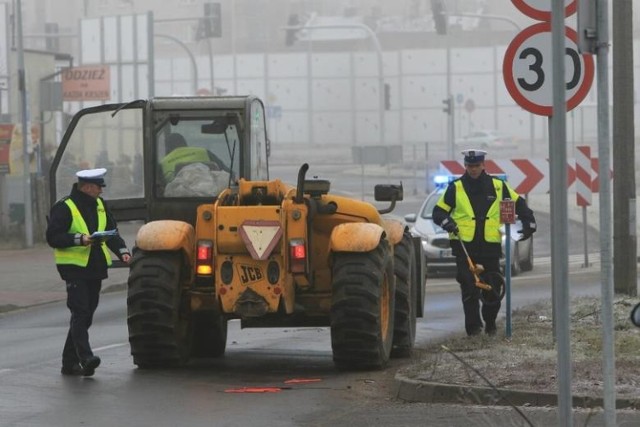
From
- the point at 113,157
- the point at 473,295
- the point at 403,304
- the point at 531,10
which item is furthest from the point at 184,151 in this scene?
the point at 531,10

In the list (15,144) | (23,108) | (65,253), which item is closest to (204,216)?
(65,253)

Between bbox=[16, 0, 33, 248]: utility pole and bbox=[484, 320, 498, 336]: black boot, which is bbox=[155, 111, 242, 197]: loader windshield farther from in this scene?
bbox=[16, 0, 33, 248]: utility pole

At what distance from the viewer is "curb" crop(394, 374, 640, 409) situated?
9.84 m

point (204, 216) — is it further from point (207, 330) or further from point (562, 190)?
point (562, 190)

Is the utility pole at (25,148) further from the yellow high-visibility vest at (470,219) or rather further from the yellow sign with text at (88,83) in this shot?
the yellow high-visibility vest at (470,219)

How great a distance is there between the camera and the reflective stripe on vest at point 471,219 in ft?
47.4

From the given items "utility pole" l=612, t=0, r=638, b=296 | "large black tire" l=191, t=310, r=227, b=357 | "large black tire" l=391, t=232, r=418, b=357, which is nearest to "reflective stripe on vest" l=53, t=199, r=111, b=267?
"large black tire" l=191, t=310, r=227, b=357

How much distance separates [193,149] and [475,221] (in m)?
2.63

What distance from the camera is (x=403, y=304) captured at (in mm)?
13617

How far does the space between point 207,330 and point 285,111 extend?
270ft

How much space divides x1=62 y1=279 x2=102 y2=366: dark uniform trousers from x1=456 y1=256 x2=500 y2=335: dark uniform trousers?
340 cm

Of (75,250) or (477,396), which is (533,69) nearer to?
(477,396)

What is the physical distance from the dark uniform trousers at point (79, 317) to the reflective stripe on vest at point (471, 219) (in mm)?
3400

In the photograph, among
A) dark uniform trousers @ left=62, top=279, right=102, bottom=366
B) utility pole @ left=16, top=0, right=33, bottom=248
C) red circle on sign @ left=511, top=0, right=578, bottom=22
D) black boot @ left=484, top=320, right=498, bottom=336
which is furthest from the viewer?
utility pole @ left=16, top=0, right=33, bottom=248
